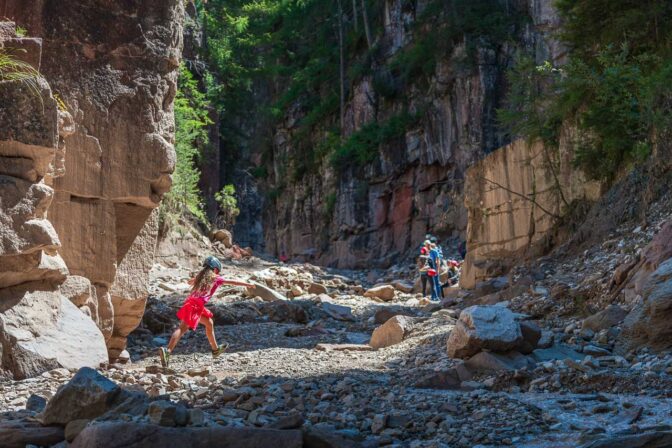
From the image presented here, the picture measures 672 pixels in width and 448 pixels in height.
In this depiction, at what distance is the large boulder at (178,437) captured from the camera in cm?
457

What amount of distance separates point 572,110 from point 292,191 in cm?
2712

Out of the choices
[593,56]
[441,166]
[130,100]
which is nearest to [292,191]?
[441,166]

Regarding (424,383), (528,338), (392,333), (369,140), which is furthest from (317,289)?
(369,140)

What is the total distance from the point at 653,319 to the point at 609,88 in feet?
20.0

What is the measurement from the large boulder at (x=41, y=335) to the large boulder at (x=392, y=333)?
13.3 ft

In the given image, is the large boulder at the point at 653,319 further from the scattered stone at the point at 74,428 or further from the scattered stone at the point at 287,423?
the scattered stone at the point at 74,428

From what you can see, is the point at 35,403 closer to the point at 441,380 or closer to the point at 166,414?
the point at 166,414

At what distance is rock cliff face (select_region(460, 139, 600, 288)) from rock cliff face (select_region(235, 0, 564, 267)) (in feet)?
29.6

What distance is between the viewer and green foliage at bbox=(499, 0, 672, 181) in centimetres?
1161

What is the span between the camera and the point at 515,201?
1527 cm

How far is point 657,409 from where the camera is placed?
5371mm

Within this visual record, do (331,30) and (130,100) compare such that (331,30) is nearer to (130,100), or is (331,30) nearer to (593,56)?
(593,56)

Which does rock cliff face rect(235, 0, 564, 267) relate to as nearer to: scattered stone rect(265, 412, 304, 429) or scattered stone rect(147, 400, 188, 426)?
scattered stone rect(265, 412, 304, 429)

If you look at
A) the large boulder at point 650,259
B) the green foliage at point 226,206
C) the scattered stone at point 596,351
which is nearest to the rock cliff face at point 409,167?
the green foliage at point 226,206
